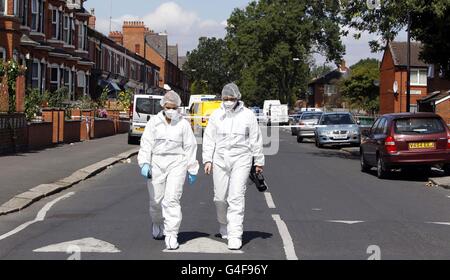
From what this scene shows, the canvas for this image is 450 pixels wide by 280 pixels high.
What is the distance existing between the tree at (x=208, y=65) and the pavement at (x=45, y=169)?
315ft

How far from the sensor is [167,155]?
8039 millimetres

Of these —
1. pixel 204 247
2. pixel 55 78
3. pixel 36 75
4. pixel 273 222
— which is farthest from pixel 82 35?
pixel 204 247

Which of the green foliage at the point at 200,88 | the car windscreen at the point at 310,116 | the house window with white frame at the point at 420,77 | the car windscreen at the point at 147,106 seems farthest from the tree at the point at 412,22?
the green foliage at the point at 200,88

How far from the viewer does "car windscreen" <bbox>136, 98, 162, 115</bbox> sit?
30.5m

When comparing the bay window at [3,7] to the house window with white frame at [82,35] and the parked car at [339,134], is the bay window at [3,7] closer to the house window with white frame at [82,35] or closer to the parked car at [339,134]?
the parked car at [339,134]

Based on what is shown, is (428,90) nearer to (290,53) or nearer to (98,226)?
(290,53)

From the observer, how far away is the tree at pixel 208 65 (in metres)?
120

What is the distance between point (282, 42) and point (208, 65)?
4885cm

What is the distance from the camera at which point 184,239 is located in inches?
334

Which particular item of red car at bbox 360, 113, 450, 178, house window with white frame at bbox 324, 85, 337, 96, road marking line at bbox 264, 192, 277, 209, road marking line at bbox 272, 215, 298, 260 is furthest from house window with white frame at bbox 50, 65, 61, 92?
house window with white frame at bbox 324, 85, 337, 96

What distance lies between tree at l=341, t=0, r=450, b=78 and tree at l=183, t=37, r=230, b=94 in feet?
316

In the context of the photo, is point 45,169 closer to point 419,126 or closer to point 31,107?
point 31,107

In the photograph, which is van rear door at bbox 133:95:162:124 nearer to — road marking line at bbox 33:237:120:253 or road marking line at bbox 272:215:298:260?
road marking line at bbox 272:215:298:260
